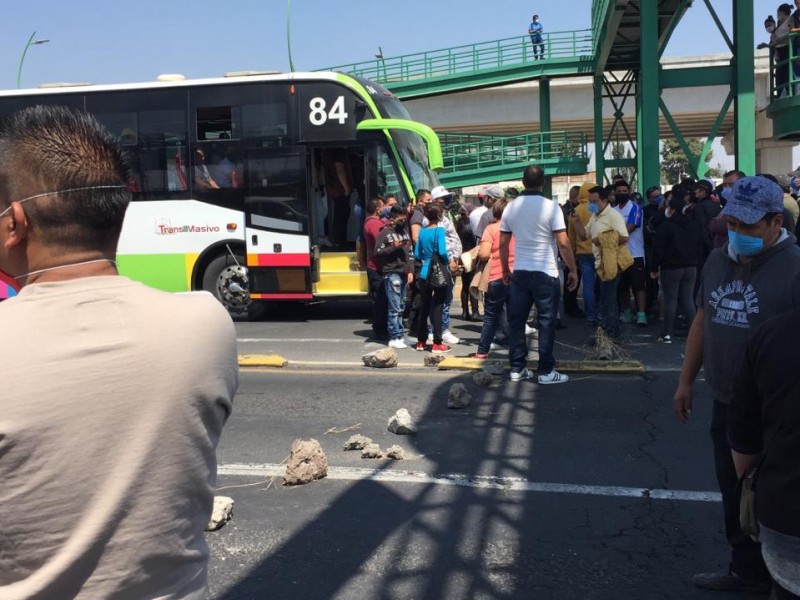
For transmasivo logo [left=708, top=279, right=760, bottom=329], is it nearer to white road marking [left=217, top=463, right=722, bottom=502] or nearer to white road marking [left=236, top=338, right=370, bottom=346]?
white road marking [left=217, top=463, right=722, bottom=502]

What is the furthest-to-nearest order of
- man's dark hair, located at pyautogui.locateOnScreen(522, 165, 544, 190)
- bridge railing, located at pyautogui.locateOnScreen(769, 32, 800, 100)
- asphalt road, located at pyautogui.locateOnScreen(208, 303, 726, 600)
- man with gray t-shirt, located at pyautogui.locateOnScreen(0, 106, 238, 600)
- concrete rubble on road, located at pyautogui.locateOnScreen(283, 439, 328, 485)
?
bridge railing, located at pyautogui.locateOnScreen(769, 32, 800, 100) → man's dark hair, located at pyautogui.locateOnScreen(522, 165, 544, 190) → concrete rubble on road, located at pyautogui.locateOnScreen(283, 439, 328, 485) → asphalt road, located at pyautogui.locateOnScreen(208, 303, 726, 600) → man with gray t-shirt, located at pyautogui.locateOnScreen(0, 106, 238, 600)

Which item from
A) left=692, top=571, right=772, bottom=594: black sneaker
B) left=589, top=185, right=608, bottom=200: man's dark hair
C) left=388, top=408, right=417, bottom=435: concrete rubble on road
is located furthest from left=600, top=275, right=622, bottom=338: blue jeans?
left=692, top=571, right=772, bottom=594: black sneaker

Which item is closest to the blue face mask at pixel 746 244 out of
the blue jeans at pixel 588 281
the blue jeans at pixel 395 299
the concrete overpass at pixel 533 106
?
the blue jeans at pixel 395 299

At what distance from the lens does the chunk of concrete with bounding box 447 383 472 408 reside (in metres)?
7.20

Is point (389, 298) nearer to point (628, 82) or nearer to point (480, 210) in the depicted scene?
point (480, 210)

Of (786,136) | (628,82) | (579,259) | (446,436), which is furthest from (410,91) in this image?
(446,436)

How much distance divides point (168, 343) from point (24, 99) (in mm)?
14214

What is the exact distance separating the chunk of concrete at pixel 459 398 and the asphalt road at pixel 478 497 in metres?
0.07

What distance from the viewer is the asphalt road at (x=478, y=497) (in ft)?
13.3

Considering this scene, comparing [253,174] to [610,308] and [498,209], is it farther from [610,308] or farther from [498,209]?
[610,308]

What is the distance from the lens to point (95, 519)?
157cm

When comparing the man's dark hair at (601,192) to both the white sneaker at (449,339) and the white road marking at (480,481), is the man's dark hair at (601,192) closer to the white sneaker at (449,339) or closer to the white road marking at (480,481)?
the white sneaker at (449,339)

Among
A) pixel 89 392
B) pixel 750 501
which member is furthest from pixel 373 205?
pixel 89 392

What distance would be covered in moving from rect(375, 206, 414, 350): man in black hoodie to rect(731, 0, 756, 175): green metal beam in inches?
294
